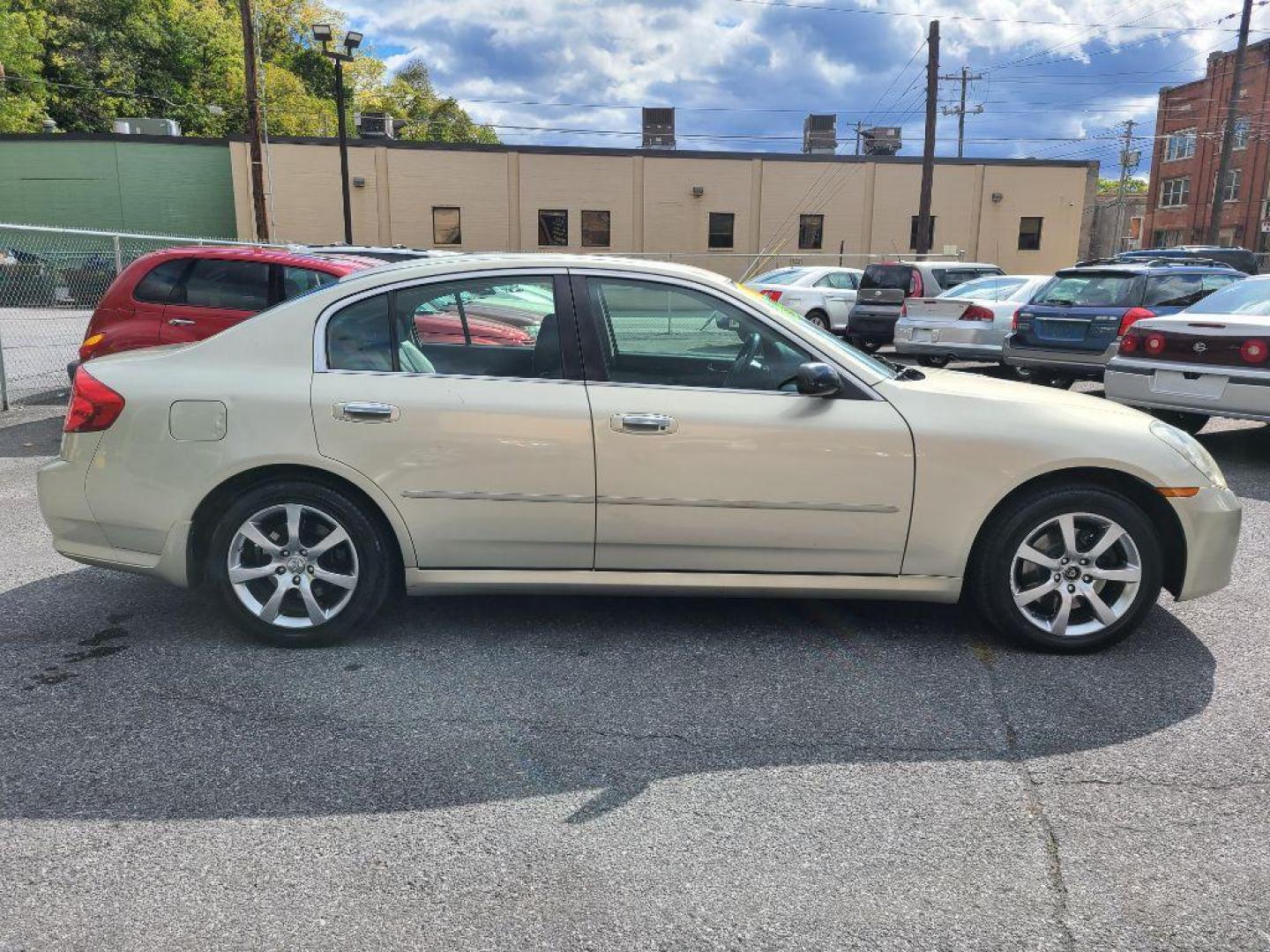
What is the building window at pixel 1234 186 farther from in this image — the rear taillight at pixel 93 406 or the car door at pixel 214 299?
the rear taillight at pixel 93 406

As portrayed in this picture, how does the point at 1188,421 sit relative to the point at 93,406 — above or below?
below

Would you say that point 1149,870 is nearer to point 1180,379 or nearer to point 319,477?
point 319,477

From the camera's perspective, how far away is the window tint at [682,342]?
406 centimetres

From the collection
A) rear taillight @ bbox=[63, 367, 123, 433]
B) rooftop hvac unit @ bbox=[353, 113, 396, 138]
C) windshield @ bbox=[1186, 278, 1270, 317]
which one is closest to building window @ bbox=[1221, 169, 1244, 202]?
rooftop hvac unit @ bbox=[353, 113, 396, 138]

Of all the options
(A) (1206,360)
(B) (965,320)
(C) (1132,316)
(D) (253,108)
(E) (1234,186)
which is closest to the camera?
(A) (1206,360)

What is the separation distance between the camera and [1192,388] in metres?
8.05

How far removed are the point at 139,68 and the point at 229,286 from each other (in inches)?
2364

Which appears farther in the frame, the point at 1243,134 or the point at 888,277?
the point at 1243,134

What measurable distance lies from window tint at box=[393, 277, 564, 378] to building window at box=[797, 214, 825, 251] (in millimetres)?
34250

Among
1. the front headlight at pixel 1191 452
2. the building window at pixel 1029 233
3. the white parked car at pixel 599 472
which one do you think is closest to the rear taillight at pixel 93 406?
the white parked car at pixel 599 472

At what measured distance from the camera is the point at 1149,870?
2666 mm

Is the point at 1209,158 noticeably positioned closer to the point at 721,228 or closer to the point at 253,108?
the point at 721,228

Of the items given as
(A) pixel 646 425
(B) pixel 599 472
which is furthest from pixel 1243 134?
(B) pixel 599 472

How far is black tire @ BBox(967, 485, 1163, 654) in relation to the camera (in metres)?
4.00
